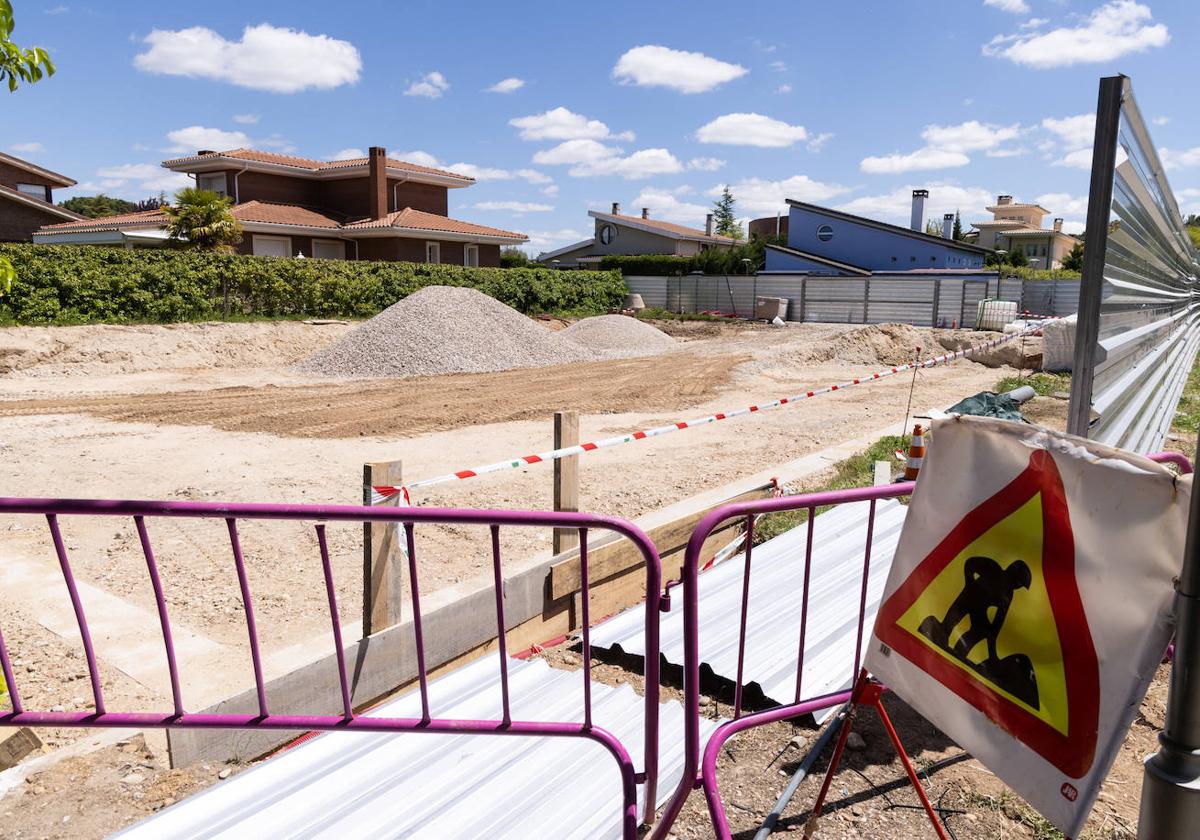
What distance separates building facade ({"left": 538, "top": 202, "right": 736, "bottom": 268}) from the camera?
5456cm

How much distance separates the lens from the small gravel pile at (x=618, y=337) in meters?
27.8

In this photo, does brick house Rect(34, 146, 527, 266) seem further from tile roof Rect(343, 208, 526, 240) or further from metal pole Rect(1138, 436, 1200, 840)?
metal pole Rect(1138, 436, 1200, 840)

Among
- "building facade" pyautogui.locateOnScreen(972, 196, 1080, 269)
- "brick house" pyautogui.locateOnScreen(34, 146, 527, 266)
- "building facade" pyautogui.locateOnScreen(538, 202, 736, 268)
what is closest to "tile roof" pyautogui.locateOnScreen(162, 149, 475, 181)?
"brick house" pyautogui.locateOnScreen(34, 146, 527, 266)

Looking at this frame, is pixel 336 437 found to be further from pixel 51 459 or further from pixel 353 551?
pixel 353 551

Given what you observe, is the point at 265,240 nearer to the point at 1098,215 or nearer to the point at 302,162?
the point at 302,162

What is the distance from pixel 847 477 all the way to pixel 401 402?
376 inches

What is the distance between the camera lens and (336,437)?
12.5 metres

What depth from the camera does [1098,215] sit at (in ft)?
12.4

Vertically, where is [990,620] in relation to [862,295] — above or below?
below

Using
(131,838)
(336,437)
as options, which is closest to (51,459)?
(336,437)

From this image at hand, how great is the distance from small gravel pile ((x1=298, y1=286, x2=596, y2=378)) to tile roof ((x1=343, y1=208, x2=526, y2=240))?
15395 mm

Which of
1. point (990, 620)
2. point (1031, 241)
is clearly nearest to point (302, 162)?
point (990, 620)

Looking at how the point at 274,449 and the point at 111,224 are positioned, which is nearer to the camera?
the point at 274,449

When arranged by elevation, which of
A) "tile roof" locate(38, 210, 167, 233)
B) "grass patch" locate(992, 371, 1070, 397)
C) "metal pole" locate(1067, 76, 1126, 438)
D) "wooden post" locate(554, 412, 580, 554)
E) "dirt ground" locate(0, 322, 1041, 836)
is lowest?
"dirt ground" locate(0, 322, 1041, 836)
